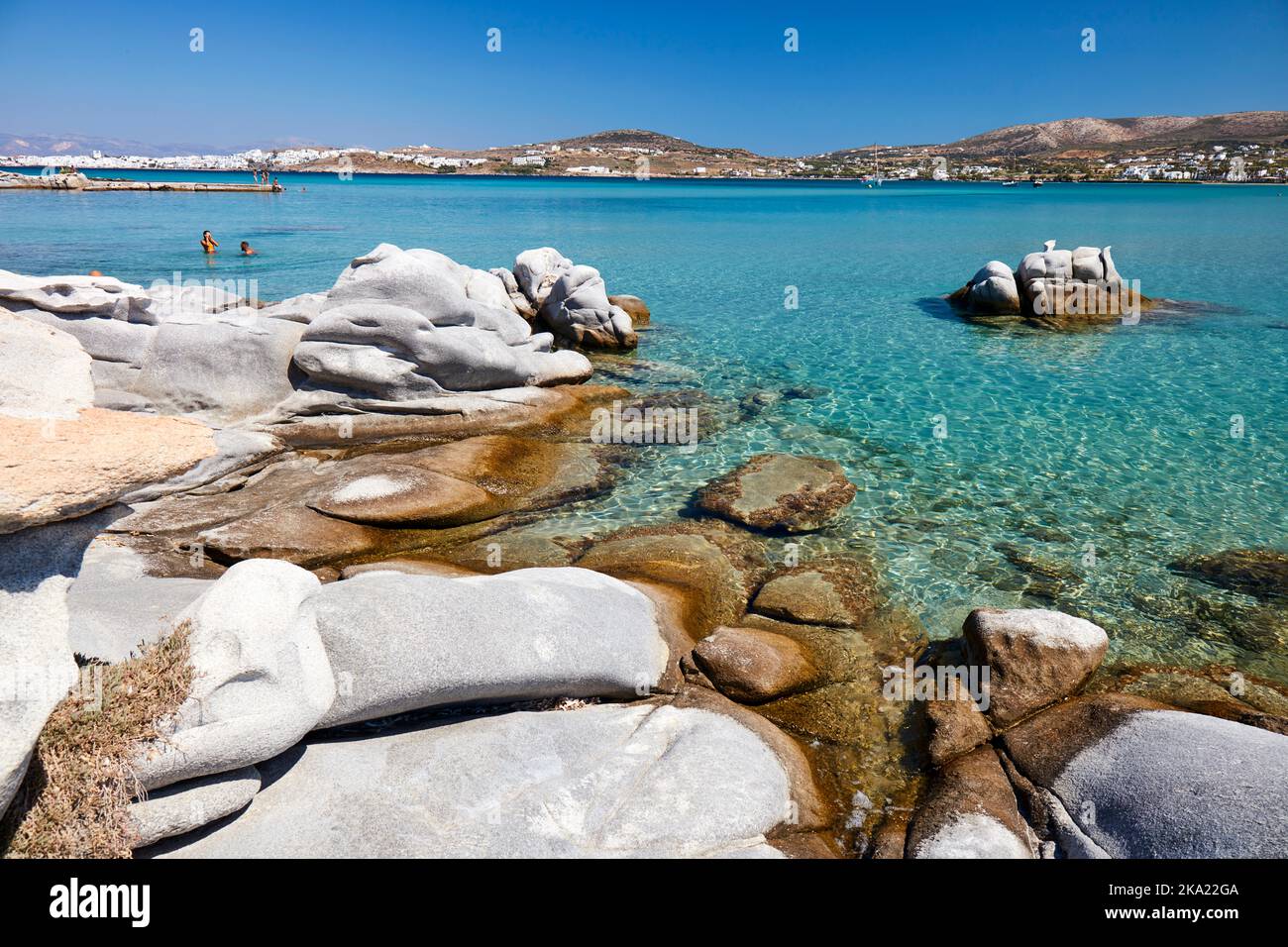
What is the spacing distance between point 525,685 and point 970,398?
52.8 ft

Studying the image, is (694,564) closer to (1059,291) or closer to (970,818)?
(970,818)

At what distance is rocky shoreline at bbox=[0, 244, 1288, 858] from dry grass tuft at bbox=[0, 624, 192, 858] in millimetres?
24

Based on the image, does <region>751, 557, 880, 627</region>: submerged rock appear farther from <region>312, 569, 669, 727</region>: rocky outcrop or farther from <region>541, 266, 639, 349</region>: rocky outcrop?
<region>541, 266, 639, 349</region>: rocky outcrop

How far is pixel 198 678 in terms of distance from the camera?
19.4 feet

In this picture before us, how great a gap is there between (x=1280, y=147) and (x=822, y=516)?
192m

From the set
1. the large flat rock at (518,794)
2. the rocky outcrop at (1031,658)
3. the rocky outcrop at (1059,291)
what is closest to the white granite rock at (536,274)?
the rocky outcrop at (1059,291)

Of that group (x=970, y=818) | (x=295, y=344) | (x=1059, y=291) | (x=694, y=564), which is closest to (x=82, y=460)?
(x=970, y=818)

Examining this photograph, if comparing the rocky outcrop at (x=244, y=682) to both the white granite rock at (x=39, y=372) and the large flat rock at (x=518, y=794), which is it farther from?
the white granite rock at (x=39, y=372)

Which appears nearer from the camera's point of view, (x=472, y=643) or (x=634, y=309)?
(x=472, y=643)

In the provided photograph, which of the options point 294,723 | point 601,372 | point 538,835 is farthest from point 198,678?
point 601,372

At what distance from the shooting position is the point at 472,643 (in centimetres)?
722

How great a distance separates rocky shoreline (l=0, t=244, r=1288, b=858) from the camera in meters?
5.29

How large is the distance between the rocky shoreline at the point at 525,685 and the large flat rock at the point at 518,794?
1.0 inches

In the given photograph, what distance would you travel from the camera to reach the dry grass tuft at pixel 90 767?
4.73 metres
